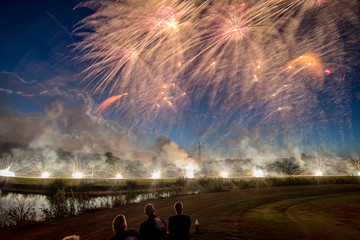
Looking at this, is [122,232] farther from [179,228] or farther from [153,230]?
[179,228]

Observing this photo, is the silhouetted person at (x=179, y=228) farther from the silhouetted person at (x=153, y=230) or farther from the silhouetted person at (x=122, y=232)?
the silhouetted person at (x=122, y=232)

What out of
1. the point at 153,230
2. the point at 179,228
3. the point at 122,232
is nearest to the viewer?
the point at 122,232

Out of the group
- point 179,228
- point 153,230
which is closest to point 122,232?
point 153,230

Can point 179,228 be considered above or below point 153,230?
below

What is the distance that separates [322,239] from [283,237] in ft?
Answer: 3.57

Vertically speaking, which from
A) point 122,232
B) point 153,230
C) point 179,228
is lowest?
point 179,228

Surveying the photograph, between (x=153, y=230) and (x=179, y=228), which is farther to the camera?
(x=179, y=228)

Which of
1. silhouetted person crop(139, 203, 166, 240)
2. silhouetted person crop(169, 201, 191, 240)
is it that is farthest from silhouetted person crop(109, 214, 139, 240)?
silhouetted person crop(169, 201, 191, 240)

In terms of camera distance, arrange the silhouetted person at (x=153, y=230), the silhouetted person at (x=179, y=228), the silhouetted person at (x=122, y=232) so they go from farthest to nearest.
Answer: the silhouetted person at (x=179, y=228), the silhouetted person at (x=153, y=230), the silhouetted person at (x=122, y=232)

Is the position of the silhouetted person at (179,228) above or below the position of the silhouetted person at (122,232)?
below

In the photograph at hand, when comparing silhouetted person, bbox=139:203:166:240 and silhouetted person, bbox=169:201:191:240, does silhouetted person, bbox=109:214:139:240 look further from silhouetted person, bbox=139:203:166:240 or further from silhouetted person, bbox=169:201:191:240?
silhouetted person, bbox=169:201:191:240

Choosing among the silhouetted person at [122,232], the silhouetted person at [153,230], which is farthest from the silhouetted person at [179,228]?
the silhouetted person at [122,232]

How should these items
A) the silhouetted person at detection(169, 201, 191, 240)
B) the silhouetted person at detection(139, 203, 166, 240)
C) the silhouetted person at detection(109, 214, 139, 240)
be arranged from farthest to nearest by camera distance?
1. the silhouetted person at detection(169, 201, 191, 240)
2. the silhouetted person at detection(139, 203, 166, 240)
3. the silhouetted person at detection(109, 214, 139, 240)

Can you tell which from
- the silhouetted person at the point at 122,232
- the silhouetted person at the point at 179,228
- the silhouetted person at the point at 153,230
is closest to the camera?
the silhouetted person at the point at 122,232
